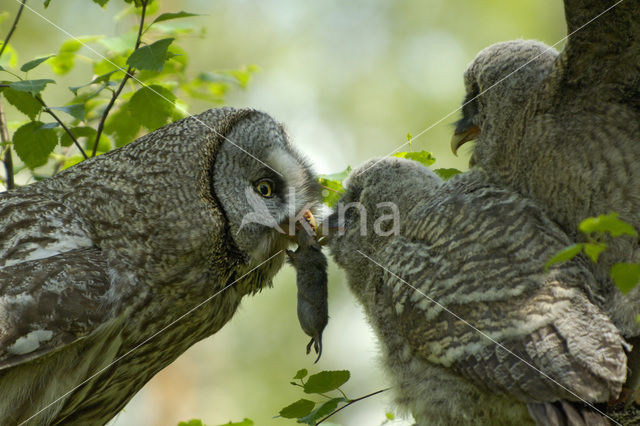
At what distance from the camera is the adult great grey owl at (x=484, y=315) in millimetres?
3006

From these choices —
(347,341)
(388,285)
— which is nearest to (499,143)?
(388,285)

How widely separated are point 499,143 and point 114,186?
73.6 inches

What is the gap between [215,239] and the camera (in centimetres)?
375

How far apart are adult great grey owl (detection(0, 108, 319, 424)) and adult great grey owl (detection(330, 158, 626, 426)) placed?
2.22 feet

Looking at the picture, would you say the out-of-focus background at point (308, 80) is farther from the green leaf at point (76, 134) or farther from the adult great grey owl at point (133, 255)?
the adult great grey owl at point (133, 255)

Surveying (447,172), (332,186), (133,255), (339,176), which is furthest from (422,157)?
(133,255)

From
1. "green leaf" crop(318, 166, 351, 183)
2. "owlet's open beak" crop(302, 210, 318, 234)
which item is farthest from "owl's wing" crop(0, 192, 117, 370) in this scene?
"green leaf" crop(318, 166, 351, 183)

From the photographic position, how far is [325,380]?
3469 millimetres

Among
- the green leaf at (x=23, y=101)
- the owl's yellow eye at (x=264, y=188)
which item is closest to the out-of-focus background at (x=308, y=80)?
the green leaf at (x=23, y=101)

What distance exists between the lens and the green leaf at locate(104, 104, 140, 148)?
14.7 ft

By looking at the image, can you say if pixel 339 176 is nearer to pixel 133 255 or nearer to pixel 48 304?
pixel 133 255

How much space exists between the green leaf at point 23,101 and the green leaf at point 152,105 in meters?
Result: 0.48

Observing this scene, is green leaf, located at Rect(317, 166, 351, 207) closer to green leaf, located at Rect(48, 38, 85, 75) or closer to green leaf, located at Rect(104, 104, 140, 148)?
green leaf, located at Rect(104, 104, 140, 148)

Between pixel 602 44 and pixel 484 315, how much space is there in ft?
3.96
